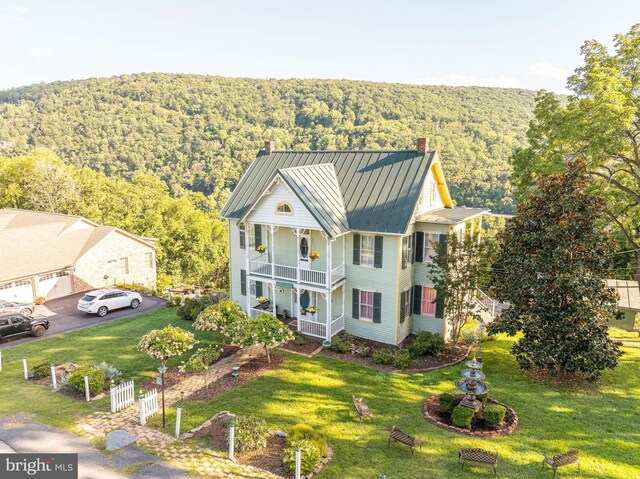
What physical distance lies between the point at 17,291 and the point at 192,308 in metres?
12.8

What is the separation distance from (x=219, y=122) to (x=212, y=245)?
124 feet

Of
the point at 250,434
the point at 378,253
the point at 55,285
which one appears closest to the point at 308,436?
the point at 250,434

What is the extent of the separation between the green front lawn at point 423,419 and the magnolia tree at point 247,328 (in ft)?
5.33

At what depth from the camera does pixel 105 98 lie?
318 ft

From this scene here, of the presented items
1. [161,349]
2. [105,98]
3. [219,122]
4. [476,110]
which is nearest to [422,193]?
[161,349]

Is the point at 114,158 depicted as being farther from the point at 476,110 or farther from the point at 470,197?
the point at 476,110

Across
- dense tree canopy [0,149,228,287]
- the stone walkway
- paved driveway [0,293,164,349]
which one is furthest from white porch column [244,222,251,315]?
dense tree canopy [0,149,228,287]

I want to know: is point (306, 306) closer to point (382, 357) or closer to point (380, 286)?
point (380, 286)

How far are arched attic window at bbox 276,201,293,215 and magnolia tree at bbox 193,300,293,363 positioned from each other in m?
5.81

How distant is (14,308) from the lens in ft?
87.8

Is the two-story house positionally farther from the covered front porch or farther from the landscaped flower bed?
the landscaped flower bed

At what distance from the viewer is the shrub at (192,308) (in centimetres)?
2702

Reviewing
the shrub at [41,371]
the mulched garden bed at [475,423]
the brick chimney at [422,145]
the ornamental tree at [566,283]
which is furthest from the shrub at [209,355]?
the brick chimney at [422,145]

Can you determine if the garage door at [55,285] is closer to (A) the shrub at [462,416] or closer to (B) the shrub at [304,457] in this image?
(B) the shrub at [304,457]
